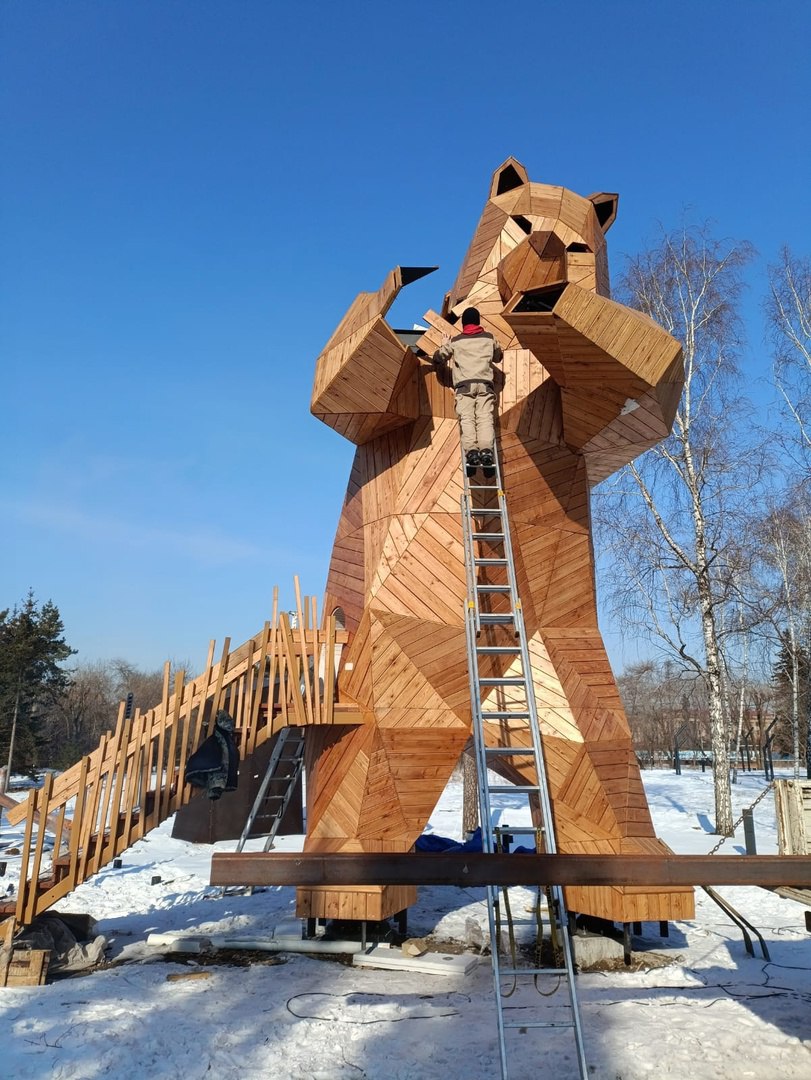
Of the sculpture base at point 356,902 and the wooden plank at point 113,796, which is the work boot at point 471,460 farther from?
the wooden plank at point 113,796

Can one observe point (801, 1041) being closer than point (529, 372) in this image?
Yes

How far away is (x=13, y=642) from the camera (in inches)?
1098

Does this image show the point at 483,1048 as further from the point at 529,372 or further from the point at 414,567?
the point at 529,372

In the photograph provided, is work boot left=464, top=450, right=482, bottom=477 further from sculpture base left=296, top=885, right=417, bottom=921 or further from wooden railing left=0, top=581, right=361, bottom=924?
sculpture base left=296, top=885, right=417, bottom=921

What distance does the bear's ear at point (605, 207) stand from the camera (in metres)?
8.74

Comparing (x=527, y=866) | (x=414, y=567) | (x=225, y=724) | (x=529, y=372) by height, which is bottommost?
(x=527, y=866)

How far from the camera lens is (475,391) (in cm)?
715

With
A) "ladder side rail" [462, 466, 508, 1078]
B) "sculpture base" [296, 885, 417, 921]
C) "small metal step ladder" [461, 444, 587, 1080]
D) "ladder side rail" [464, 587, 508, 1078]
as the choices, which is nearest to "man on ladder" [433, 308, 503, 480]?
"small metal step ladder" [461, 444, 587, 1080]

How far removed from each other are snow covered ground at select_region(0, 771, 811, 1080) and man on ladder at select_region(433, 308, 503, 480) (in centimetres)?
451

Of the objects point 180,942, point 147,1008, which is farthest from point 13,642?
point 147,1008

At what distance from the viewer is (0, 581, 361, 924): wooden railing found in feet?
22.2

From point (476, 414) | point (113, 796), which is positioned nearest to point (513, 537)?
point (476, 414)

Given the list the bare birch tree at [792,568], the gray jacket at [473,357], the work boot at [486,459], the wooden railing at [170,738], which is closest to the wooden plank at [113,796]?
the wooden railing at [170,738]

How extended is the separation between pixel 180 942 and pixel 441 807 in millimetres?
14324
